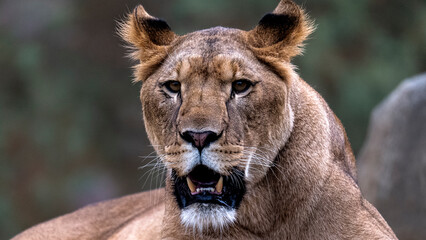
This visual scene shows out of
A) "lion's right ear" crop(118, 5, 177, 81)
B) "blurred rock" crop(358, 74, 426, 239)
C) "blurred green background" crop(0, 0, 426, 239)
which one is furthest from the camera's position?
"blurred green background" crop(0, 0, 426, 239)

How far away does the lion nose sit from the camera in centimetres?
319

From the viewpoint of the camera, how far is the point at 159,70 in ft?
12.4

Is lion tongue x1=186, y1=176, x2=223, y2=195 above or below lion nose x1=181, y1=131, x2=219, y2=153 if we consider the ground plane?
below

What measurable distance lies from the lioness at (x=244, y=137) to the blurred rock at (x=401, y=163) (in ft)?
8.95

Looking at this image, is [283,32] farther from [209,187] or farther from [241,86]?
[209,187]

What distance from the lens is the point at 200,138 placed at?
126 inches

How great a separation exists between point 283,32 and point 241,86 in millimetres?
451

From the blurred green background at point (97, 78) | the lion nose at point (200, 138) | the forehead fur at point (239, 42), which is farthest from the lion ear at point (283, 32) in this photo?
the blurred green background at point (97, 78)

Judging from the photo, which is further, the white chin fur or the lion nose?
the white chin fur

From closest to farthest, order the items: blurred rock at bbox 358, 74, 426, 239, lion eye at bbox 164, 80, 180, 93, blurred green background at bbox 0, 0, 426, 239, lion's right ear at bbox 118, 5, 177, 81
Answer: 1. lion eye at bbox 164, 80, 180, 93
2. lion's right ear at bbox 118, 5, 177, 81
3. blurred rock at bbox 358, 74, 426, 239
4. blurred green background at bbox 0, 0, 426, 239

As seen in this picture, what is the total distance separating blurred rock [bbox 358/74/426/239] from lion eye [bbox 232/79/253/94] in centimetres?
355

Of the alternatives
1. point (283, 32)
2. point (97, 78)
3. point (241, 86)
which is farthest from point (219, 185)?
point (97, 78)

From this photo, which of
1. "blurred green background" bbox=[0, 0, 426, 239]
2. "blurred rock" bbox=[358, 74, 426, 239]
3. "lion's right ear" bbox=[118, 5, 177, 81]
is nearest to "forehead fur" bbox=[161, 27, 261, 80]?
"lion's right ear" bbox=[118, 5, 177, 81]

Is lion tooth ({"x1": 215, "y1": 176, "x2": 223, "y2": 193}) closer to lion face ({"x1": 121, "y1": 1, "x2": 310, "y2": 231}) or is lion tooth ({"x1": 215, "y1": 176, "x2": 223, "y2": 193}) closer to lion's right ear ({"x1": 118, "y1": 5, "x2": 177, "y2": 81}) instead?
lion face ({"x1": 121, "y1": 1, "x2": 310, "y2": 231})
